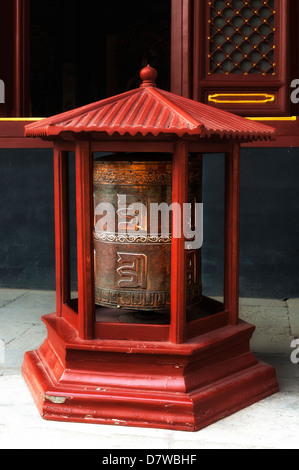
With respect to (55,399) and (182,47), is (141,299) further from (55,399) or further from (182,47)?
(182,47)

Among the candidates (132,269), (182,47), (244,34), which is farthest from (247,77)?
(132,269)

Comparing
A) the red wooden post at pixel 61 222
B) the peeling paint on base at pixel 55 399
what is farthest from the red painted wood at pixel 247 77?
the peeling paint on base at pixel 55 399

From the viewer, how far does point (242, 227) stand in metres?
5.75

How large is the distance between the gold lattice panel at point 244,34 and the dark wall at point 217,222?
33.3 inches

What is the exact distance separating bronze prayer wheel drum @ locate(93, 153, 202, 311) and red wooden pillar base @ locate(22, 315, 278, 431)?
36 cm

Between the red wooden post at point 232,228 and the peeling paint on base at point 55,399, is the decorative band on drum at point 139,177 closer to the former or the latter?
the red wooden post at point 232,228

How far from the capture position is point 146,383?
3160 millimetres

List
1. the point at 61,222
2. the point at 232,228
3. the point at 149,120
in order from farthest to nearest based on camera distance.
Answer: the point at 61,222, the point at 232,228, the point at 149,120

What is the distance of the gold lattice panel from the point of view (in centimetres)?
509

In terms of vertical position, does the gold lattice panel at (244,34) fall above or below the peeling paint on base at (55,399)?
above

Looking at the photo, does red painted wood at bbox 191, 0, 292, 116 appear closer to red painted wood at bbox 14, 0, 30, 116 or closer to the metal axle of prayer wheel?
red painted wood at bbox 14, 0, 30, 116

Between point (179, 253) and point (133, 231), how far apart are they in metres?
0.41

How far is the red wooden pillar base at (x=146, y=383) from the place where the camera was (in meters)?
3.06

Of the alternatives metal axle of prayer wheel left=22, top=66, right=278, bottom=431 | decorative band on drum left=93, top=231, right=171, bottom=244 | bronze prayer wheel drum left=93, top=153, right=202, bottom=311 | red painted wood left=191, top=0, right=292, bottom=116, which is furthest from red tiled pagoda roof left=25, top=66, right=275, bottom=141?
red painted wood left=191, top=0, right=292, bottom=116
